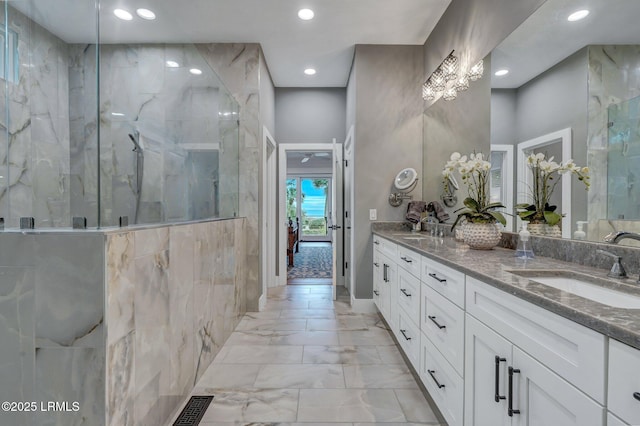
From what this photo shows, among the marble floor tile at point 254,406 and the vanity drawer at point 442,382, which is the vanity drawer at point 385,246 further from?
the marble floor tile at point 254,406

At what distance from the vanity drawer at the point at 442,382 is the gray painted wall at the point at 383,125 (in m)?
1.69

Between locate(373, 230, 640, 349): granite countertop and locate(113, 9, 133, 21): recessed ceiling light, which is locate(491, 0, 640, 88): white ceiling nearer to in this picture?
locate(373, 230, 640, 349): granite countertop

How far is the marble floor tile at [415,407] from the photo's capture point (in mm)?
1665

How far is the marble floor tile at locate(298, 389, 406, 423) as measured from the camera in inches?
65.8

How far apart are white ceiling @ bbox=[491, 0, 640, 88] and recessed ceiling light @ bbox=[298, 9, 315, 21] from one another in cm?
163

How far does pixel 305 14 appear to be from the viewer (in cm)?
283

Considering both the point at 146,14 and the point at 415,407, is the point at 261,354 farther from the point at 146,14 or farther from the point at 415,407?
the point at 146,14

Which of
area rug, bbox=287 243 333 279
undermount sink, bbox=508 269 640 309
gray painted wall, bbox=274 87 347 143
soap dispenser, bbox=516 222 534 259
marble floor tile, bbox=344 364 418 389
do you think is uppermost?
gray painted wall, bbox=274 87 347 143

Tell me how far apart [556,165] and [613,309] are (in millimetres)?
1067

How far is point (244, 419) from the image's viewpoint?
65.4 inches

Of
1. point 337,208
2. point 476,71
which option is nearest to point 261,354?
point 337,208

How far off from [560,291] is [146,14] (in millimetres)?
3714

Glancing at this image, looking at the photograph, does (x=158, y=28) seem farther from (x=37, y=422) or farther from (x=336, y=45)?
(x=37, y=422)

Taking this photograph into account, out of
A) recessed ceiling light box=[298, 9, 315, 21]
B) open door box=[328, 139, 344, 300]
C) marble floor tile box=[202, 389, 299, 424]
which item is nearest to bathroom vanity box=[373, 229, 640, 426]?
marble floor tile box=[202, 389, 299, 424]
